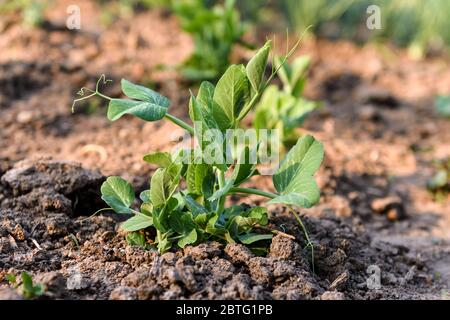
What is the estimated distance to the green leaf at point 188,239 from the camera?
2.09m

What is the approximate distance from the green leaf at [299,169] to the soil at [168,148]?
0.60 feet

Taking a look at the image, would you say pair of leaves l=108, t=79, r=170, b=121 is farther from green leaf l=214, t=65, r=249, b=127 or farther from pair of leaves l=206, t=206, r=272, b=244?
pair of leaves l=206, t=206, r=272, b=244

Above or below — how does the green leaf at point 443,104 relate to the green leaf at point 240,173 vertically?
above

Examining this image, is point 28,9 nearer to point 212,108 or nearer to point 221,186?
point 212,108

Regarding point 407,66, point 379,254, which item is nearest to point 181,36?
point 407,66

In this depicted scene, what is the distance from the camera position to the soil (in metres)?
2.02

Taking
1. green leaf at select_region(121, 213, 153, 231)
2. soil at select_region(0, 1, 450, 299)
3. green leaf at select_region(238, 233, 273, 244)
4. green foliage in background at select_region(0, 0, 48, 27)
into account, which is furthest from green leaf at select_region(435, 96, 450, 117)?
green leaf at select_region(121, 213, 153, 231)

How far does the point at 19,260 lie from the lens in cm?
212

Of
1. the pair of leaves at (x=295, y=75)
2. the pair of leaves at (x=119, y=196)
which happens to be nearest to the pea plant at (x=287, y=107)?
the pair of leaves at (x=295, y=75)

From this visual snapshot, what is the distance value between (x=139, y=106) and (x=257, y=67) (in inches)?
14.7

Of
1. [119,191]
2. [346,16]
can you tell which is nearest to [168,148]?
[119,191]

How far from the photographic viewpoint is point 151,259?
6.80ft

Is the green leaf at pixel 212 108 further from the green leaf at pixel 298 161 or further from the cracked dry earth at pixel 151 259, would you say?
the cracked dry earth at pixel 151 259
